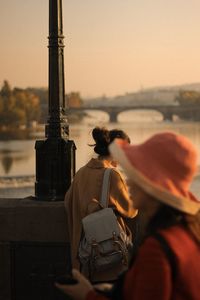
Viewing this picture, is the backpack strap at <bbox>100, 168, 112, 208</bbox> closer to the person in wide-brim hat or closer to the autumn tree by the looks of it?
the person in wide-brim hat

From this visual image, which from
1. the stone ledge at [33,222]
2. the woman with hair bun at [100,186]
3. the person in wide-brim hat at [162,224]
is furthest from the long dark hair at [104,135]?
the person in wide-brim hat at [162,224]

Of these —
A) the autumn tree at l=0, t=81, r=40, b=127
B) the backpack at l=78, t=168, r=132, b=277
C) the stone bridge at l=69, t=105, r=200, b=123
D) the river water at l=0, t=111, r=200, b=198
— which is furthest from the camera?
the stone bridge at l=69, t=105, r=200, b=123

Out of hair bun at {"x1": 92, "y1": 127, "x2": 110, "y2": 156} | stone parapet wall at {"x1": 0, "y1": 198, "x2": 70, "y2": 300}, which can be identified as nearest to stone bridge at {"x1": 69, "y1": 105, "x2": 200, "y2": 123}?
stone parapet wall at {"x1": 0, "y1": 198, "x2": 70, "y2": 300}

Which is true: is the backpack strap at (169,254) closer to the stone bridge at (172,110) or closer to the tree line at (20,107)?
the tree line at (20,107)

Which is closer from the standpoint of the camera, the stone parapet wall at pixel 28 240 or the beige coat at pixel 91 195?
the beige coat at pixel 91 195

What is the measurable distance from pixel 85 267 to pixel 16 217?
777 millimetres

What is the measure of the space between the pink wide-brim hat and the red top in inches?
3.0

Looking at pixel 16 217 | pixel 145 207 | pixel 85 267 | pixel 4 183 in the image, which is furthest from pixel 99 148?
pixel 4 183

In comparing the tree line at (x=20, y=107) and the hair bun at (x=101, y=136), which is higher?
the hair bun at (x=101, y=136)

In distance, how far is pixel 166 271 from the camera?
1.33 m

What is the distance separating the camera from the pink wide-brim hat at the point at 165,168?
1416mm

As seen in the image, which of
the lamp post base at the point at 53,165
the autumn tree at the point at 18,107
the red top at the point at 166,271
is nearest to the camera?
the red top at the point at 166,271

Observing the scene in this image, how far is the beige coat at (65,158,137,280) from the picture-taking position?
9.02ft

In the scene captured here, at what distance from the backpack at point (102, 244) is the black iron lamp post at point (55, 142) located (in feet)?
2.88
